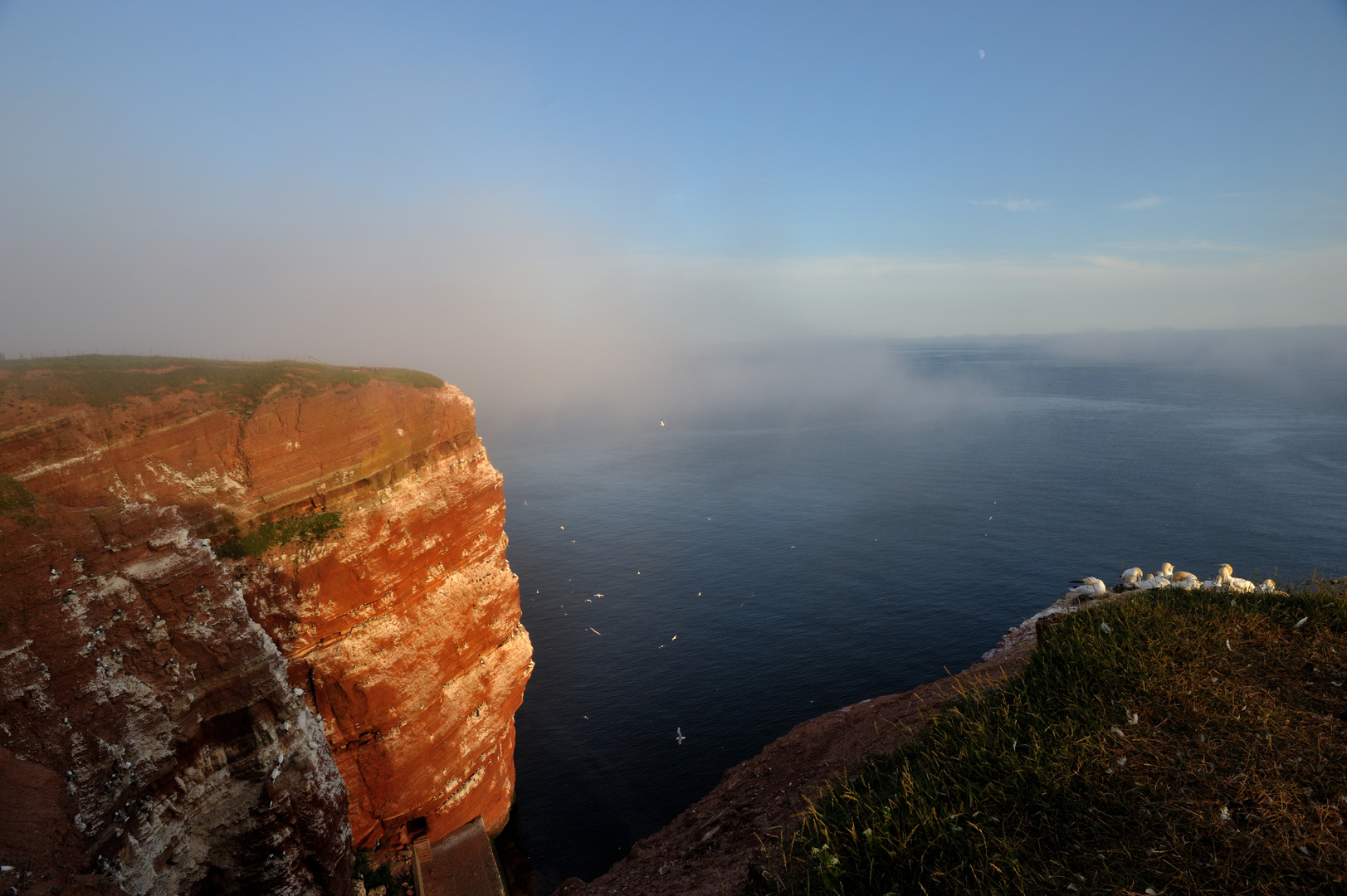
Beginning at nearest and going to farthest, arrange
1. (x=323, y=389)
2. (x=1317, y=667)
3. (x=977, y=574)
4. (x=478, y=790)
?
1. (x=1317, y=667)
2. (x=323, y=389)
3. (x=478, y=790)
4. (x=977, y=574)

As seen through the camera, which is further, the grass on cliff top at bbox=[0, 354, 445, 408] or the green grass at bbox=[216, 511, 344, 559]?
the green grass at bbox=[216, 511, 344, 559]

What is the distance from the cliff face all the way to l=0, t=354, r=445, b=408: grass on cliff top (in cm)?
8

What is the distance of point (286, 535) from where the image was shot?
1719 centimetres

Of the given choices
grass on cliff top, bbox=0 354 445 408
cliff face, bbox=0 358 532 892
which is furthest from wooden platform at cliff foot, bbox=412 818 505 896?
grass on cliff top, bbox=0 354 445 408

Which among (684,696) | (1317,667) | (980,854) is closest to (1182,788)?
(980,854)

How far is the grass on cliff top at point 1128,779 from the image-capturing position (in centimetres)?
706

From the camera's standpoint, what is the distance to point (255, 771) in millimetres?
13172

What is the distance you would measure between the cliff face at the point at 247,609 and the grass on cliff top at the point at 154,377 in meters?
0.08

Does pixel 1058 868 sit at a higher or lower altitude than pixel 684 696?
higher

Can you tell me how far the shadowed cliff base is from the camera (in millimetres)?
7090

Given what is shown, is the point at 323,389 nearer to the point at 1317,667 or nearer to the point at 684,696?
the point at 1317,667

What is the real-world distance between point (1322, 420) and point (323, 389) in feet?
537

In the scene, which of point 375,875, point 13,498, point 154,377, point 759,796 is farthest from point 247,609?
point 759,796

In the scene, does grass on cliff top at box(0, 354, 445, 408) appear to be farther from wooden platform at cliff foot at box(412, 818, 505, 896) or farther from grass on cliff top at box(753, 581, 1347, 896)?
grass on cliff top at box(753, 581, 1347, 896)
